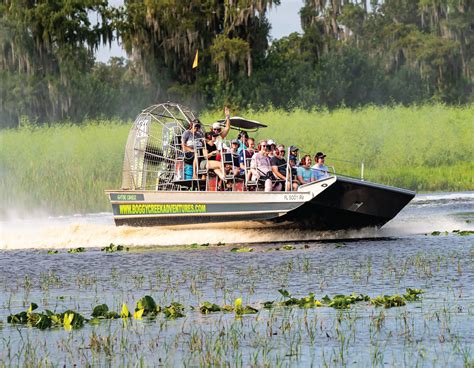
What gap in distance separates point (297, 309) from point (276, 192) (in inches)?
406

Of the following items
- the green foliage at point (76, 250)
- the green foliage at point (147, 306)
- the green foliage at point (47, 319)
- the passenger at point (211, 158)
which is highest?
the passenger at point (211, 158)

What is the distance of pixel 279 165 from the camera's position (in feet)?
90.6

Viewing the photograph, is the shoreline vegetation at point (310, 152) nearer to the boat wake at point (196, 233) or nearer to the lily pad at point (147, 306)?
the boat wake at point (196, 233)

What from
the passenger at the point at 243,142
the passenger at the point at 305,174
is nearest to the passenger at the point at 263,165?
the passenger at the point at 243,142

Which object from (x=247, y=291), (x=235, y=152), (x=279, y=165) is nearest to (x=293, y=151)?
(x=279, y=165)

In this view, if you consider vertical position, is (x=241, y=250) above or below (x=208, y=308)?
above

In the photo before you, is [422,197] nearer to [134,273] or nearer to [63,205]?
[63,205]

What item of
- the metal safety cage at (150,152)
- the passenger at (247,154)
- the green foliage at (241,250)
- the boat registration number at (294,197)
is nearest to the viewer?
the green foliage at (241,250)

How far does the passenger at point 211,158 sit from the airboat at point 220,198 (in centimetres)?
18

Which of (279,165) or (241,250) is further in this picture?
(279,165)

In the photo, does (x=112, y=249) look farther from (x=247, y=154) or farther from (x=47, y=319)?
(x=47, y=319)

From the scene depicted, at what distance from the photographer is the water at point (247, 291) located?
14.0 metres

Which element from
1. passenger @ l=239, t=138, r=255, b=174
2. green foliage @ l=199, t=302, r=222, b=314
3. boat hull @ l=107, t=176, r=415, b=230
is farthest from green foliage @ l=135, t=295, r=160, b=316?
passenger @ l=239, t=138, r=255, b=174

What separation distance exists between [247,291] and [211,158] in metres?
9.24
